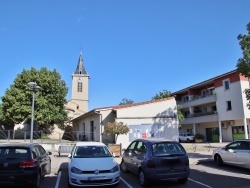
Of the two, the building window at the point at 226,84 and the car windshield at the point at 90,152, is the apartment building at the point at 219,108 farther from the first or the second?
the car windshield at the point at 90,152

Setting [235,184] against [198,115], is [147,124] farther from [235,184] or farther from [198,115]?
[198,115]

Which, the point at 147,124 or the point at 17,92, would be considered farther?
the point at 17,92

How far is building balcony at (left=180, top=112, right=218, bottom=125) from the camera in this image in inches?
1540

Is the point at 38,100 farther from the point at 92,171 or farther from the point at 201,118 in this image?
the point at 201,118

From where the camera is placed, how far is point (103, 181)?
836 centimetres

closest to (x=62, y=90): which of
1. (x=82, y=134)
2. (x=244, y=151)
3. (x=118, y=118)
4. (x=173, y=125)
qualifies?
(x=82, y=134)

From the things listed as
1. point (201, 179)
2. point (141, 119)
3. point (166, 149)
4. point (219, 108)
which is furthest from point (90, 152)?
point (219, 108)

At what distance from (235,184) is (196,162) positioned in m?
5.15

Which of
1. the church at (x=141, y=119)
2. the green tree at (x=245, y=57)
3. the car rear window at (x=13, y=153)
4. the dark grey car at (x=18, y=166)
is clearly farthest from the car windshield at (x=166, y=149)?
the church at (x=141, y=119)

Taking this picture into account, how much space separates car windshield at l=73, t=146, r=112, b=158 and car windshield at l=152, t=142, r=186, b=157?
6.26ft

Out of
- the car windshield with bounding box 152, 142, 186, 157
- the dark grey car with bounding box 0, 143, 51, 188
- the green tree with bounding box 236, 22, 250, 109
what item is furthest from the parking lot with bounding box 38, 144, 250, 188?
the green tree with bounding box 236, 22, 250, 109

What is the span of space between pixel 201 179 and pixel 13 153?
22.6 feet

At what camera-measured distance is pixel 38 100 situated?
31.2 metres

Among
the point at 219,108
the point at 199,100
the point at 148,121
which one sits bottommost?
the point at 148,121
